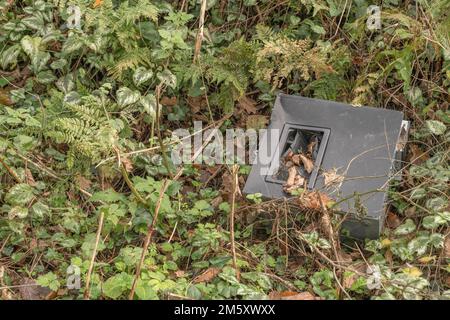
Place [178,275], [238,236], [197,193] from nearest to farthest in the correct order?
1. [178,275]
2. [238,236]
3. [197,193]

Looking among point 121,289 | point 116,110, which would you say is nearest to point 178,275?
point 121,289

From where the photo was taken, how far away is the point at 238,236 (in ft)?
11.9

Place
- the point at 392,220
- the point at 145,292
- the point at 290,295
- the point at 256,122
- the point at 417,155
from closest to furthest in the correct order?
the point at 145,292 < the point at 290,295 < the point at 392,220 < the point at 417,155 < the point at 256,122

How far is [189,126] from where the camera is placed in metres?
4.30

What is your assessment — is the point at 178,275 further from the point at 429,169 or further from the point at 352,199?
the point at 429,169

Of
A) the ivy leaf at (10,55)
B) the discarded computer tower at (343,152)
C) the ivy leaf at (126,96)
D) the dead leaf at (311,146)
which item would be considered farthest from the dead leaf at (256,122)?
the ivy leaf at (10,55)

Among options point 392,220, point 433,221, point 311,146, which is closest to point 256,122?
point 311,146

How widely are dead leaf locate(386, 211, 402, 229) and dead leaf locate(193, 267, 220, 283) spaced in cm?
96

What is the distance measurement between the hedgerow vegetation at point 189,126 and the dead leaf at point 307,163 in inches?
9.6

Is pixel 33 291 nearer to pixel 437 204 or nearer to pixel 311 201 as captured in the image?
pixel 311 201

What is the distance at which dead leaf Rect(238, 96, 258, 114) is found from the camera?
4.30 m

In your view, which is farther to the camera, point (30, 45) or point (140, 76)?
point (30, 45)

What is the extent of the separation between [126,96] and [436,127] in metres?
1.71

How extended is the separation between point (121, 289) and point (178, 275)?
1.08 feet
